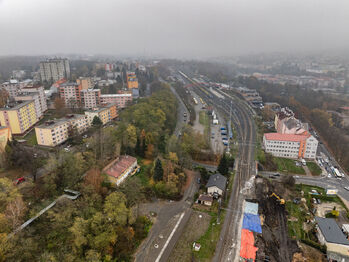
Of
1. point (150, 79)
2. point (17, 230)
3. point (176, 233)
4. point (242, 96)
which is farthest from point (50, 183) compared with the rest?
point (150, 79)

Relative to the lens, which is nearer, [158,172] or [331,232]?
[331,232]

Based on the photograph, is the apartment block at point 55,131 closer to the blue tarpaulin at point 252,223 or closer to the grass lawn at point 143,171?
the grass lawn at point 143,171

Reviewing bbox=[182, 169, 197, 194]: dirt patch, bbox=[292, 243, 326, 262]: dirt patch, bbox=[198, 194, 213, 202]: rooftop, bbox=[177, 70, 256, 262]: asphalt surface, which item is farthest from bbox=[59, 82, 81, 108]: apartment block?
bbox=[292, 243, 326, 262]: dirt patch

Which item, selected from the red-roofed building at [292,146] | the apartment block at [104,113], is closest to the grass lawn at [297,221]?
the red-roofed building at [292,146]

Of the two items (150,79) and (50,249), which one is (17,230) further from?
(150,79)

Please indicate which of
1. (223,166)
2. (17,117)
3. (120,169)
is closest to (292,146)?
(223,166)

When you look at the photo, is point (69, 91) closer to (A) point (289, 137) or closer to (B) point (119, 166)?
(B) point (119, 166)
